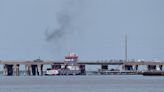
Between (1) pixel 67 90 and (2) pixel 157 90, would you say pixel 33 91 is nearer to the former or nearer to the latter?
(1) pixel 67 90

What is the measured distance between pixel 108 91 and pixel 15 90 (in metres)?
15.8

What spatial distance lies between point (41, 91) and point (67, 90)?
5386 millimetres

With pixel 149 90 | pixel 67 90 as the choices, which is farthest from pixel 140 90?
pixel 67 90

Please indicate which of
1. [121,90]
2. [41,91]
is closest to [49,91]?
[41,91]

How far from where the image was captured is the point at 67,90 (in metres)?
168

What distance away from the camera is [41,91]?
538 feet

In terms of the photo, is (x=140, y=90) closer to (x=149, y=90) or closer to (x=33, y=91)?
(x=149, y=90)

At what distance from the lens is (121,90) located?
546 feet

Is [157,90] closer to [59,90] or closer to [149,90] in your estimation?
[149,90]

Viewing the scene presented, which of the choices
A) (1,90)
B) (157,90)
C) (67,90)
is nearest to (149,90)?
(157,90)

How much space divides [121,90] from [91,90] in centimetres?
478

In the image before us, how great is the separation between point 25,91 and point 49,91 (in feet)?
15.1

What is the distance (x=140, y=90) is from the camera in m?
165

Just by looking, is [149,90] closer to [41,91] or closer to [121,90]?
[121,90]
